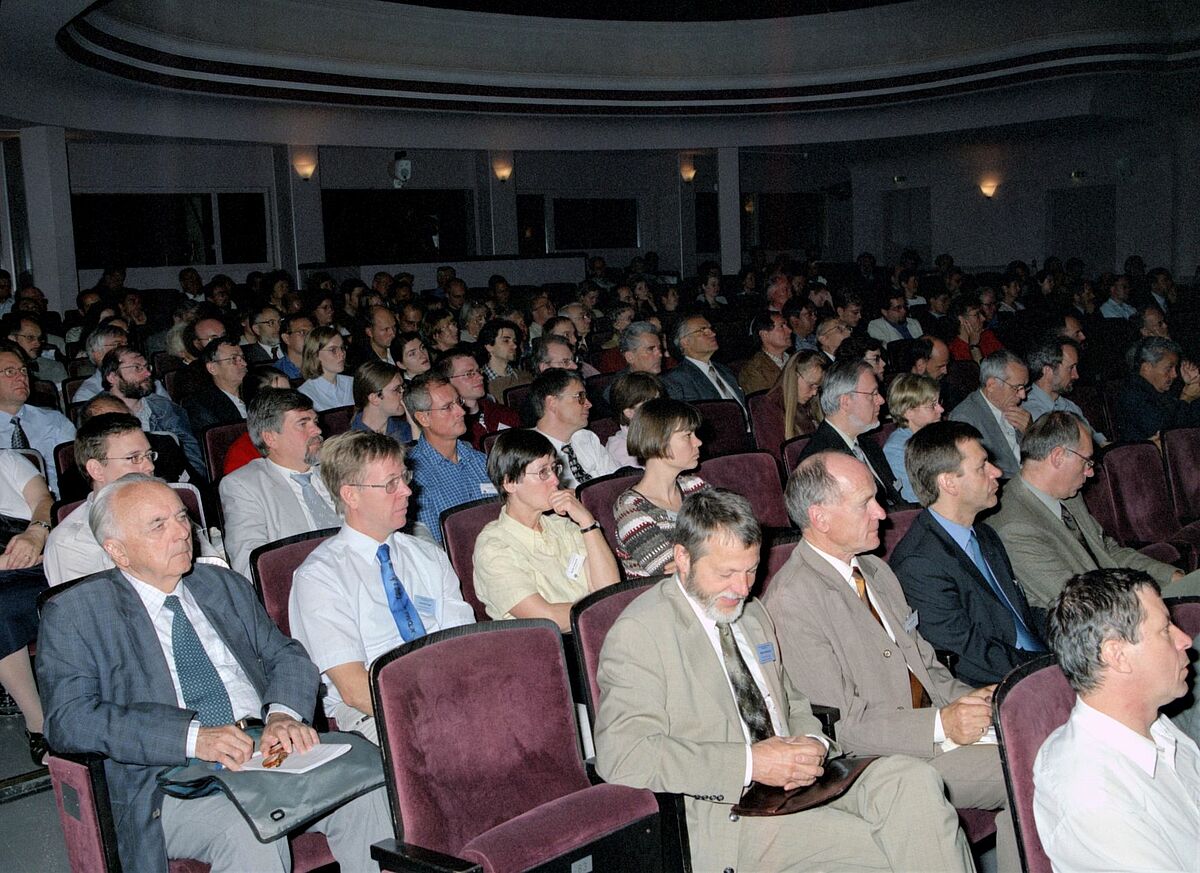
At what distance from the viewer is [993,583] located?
138 inches

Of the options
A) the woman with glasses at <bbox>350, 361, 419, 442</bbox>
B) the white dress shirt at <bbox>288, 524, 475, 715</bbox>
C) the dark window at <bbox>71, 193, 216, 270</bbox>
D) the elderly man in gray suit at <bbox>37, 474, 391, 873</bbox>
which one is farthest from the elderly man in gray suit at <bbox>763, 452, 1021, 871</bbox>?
the dark window at <bbox>71, 193, 216, 270</bbox>

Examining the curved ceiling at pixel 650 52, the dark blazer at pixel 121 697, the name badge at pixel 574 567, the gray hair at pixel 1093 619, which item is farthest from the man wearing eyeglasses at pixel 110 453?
the curved ceiling at pixel 650 52

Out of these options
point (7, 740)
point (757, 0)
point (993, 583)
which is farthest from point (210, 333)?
point (757, 0)

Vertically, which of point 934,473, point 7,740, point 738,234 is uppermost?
point 738,234

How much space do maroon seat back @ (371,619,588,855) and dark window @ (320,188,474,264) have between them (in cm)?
1547

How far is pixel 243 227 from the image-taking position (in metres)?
16.5

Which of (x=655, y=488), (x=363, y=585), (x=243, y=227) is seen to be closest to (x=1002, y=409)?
(x=655, y=488)

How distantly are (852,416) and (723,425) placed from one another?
114cm

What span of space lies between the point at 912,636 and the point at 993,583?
577mm

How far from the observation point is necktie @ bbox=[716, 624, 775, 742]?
8.70ft

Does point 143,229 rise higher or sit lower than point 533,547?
higher

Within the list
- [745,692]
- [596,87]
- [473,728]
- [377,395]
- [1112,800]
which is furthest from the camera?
[596,87]

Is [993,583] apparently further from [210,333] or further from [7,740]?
[210,333]

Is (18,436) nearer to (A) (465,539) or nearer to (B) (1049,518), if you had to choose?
(A) (465,539)
